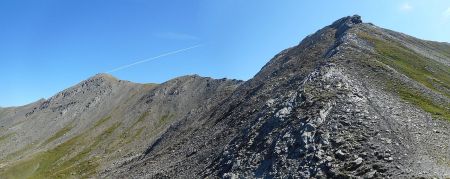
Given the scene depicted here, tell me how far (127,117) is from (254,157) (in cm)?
14561

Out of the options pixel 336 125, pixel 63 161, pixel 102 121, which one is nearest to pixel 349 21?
pixel 336 125

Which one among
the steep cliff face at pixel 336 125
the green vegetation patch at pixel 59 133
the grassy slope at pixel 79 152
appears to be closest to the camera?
the steep cliff face at pixel 336 125

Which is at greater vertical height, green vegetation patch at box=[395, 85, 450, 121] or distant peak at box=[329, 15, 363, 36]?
distant peak at box=[329, 15, 363, 36]

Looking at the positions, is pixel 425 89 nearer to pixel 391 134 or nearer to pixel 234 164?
pixel 391 134

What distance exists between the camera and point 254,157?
4519cm

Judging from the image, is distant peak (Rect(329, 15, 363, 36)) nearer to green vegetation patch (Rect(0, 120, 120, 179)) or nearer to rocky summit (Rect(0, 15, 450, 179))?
rocky summit (Rect(0, 15, 450, 179))

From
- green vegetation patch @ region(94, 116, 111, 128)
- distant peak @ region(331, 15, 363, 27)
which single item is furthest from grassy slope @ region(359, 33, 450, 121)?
green vegetation patch @ region(94, 116, 111, 128)

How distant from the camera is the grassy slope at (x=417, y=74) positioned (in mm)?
49353

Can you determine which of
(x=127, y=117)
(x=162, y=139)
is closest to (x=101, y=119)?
(x=127, y=117)

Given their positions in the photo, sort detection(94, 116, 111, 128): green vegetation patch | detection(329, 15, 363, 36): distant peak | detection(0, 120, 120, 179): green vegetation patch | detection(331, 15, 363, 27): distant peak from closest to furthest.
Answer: detection(329, 15, 363, 36): distant peak
detection(331, 15, 363, 27): distant peak
detection(0, 120, 120, 179): green vegetation patch
detection(94, 116, 111, 128): green vegetation patch

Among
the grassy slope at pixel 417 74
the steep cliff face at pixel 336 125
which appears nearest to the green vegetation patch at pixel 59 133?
the steep cliff face at pixel 336 125

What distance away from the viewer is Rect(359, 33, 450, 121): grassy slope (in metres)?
49.4

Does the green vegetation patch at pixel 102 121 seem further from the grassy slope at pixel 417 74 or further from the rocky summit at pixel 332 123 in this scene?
the grassy slope at pixel 417 74

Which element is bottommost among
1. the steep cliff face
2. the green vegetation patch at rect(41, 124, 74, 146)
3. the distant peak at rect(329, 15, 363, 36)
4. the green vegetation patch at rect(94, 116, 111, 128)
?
the steep cliff face
